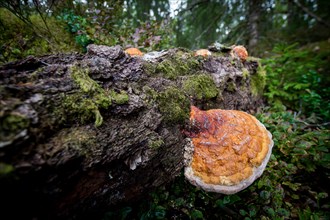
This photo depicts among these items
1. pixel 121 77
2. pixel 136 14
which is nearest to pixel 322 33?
pixel 136 14

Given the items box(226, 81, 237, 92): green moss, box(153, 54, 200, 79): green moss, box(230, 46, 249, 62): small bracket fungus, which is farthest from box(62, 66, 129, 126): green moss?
box(230, 46, 249, 62): small bracket fungus

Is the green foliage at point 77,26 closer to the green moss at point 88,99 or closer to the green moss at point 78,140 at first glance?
the green moss at point 88,99

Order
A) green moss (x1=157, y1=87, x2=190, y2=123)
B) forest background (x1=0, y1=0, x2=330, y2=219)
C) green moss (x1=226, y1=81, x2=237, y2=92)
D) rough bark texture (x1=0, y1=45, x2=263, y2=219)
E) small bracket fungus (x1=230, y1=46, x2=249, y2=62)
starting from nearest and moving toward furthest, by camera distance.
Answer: rough bark texture (x1=0, y1=45, x2=263, y2=219), green moss (x1=157, y1=87, x2=190, y2=123), forest background (x1=0, y1=0, x2=330, y2=219), green moss (x1=226, y1=81, x2=237, y2=92), small bracket fungus (x1=230, y1=46, x2=249, y2=62)

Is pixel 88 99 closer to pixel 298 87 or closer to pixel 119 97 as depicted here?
pixel 119 97

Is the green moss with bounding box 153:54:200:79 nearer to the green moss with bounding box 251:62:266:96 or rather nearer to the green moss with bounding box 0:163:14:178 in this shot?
the green moss with bounding box 0:163:14:178

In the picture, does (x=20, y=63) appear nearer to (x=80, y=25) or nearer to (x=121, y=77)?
(x=121, y=77)

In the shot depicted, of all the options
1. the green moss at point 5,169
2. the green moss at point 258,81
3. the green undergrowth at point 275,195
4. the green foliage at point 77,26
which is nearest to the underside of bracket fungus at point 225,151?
the green undergrowth at point 275,195

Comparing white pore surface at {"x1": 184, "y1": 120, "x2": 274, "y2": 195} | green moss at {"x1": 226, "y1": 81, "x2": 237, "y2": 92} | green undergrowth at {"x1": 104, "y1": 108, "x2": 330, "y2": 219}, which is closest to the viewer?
white pore surface at {"x1": 184, "y1": 120, "x2": 274, "y2": 195}
